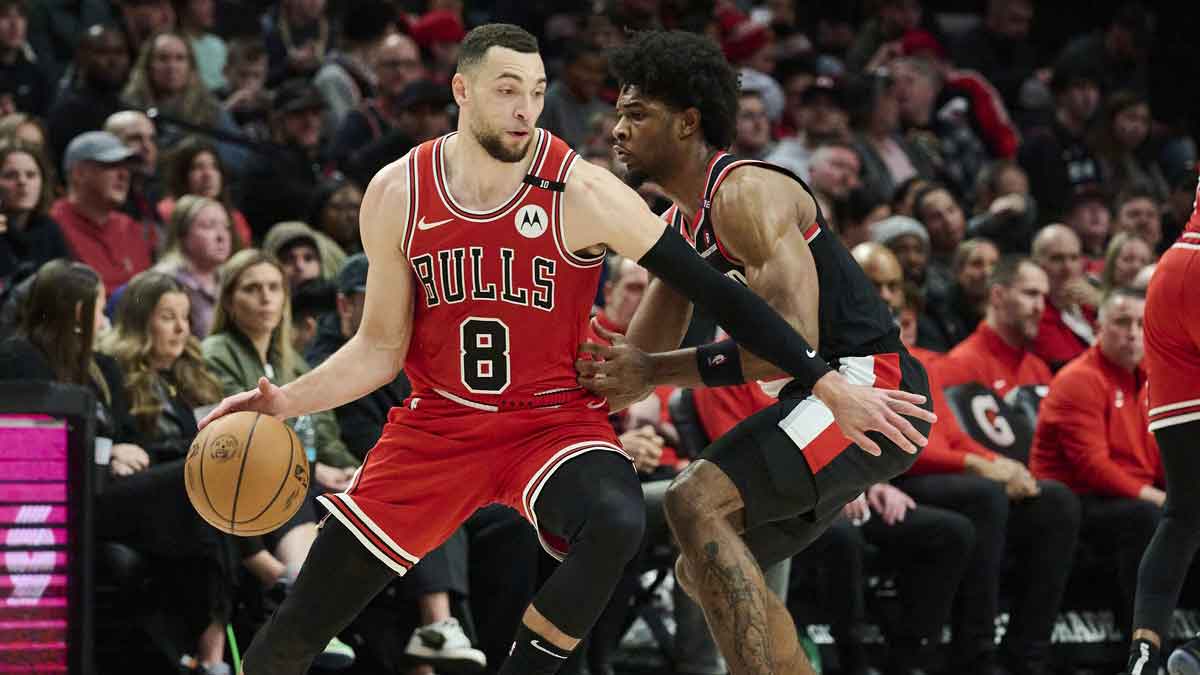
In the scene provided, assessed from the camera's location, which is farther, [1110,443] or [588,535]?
[1110,443]

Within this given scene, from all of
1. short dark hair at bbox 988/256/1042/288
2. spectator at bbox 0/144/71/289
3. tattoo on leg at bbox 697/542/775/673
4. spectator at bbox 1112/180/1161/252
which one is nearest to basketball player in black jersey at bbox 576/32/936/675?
tattoo on leg at bbox 697/542/775/673

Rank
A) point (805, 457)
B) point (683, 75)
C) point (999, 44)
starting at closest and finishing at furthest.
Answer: point (805, 457), point (683, 75), point (999, 44)

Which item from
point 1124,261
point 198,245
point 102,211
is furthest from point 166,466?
point 1124,261

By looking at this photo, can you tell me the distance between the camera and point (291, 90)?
10430 mm

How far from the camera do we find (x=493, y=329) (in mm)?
4734

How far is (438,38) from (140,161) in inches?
132

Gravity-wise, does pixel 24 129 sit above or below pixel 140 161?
above

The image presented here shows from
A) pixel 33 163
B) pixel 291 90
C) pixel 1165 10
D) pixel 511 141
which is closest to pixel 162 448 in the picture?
pixel 33 163

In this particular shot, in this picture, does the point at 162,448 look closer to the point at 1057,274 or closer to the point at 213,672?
the point at 213,672

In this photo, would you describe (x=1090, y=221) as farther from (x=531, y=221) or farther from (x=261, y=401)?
(x=261, y=401)

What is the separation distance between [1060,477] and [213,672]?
4.06 metres

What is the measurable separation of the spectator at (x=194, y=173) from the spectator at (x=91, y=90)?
0.85 meters

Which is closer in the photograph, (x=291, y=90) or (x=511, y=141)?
(x=511, y=141)

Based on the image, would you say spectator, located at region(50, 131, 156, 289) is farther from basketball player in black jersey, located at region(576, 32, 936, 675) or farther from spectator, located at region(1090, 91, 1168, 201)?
spectator, located at region(1090, 91, 1168, 201)
